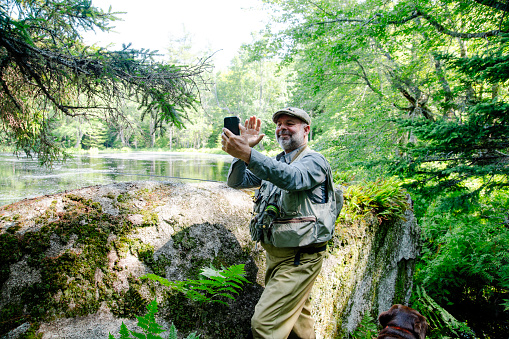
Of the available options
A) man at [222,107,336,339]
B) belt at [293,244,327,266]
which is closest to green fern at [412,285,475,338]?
man at [222,107,336,339]

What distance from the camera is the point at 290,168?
73.3 inches

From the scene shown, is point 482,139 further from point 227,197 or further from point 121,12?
point 121,12

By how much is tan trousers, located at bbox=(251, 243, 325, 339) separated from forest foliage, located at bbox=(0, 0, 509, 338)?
1.93 m

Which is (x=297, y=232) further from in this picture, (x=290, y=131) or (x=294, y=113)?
(x=294, y=113)

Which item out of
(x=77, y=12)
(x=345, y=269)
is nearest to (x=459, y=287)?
(x=345, y=269)

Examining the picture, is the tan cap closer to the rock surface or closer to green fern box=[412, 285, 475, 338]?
the rock surface

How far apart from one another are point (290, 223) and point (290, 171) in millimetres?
537

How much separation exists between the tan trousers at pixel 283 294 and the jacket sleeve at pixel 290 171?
67 cm

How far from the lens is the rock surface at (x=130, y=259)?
2.18 metres

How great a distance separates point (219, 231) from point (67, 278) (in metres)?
1.44

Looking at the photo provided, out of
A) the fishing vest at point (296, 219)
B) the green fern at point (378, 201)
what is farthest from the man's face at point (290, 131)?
the green fern at point (378, 201)

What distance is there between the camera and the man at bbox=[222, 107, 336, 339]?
6.67 feet

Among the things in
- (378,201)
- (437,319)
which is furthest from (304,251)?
(437,319)

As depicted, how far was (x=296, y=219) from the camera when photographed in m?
2.18
